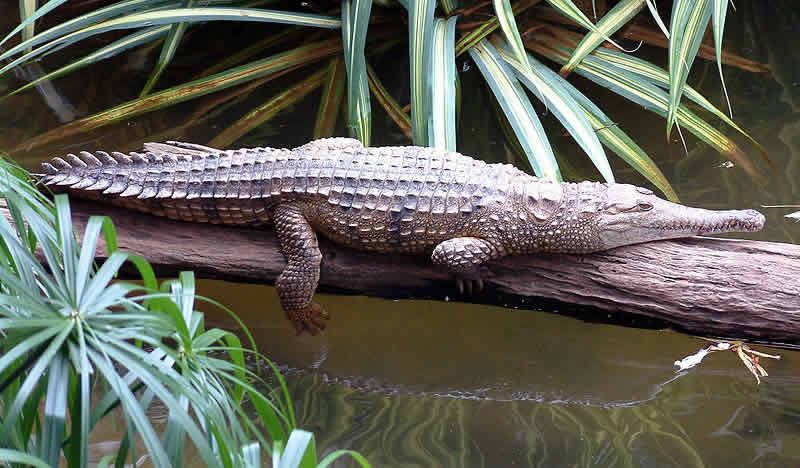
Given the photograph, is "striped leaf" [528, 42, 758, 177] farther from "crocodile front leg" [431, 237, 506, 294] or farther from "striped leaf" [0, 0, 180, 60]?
"striped leaf" [0, 0, 180, 60]

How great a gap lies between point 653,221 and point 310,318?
1.20 m

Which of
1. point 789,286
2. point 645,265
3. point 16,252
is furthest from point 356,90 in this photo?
point 16,252

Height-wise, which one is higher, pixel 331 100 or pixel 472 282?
pixel 331 100

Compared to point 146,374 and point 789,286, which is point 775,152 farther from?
point 146,374

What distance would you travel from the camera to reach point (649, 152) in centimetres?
379

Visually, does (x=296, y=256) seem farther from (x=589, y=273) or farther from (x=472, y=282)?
(x=589, y=273)

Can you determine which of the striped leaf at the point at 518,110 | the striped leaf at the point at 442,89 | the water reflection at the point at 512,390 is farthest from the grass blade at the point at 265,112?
the water reflection at the point at 512,390

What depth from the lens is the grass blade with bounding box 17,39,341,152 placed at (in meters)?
3.53

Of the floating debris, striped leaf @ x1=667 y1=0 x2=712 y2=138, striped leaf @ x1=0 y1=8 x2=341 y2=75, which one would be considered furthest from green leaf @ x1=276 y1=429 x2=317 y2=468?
striped leaf @ x1=0 y1=8 x2=341 y2=75

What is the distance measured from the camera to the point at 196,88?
3.59 m

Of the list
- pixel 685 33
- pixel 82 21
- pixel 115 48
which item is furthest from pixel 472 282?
pixel 115 48

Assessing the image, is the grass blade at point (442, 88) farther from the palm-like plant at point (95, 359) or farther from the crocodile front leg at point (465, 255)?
the palm-like plant at point (95, 359)

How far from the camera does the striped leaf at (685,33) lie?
2934 millimetres

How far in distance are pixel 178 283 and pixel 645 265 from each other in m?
1.58
